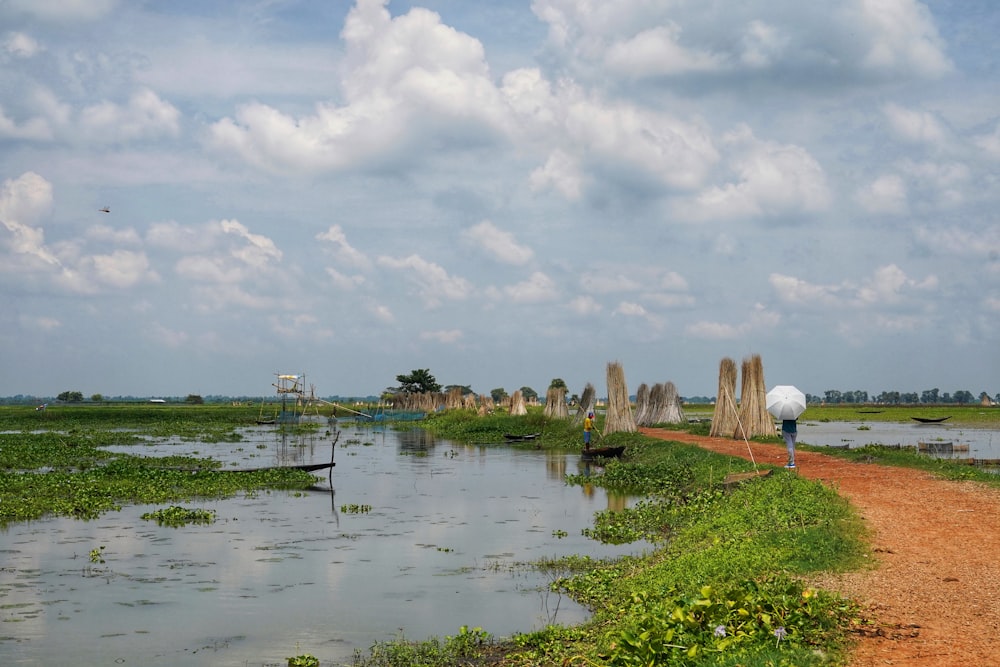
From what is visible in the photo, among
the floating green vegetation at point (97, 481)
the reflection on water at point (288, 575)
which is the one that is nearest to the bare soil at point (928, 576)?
→ the reflection on water at point (288, 575)

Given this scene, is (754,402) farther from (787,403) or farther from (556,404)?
(556,404)

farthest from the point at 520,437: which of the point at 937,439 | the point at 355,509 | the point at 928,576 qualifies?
the point at 928,576

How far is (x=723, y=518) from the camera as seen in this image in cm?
1447

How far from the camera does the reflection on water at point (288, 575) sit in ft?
33.5

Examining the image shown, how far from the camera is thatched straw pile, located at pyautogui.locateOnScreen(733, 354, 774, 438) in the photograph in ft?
98.6

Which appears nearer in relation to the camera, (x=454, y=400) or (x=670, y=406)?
(x=670, y=406)

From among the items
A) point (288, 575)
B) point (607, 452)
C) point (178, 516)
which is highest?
point (607, 452)

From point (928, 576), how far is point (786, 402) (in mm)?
9304

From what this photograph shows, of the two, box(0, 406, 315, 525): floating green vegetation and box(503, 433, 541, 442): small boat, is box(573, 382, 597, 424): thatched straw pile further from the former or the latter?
box(0, 406, 315, 525): floating green vegetation

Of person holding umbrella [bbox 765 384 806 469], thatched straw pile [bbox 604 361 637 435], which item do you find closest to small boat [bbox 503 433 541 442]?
thatched straw pile [bbox 604 361 637 435]

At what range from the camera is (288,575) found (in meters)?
13.4

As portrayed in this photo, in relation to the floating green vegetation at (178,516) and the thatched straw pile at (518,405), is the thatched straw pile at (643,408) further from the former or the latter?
the floating green vegetation at (178,516)

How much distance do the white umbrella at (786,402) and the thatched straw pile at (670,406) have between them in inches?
1002

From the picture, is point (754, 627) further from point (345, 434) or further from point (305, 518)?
point (345, 434)
